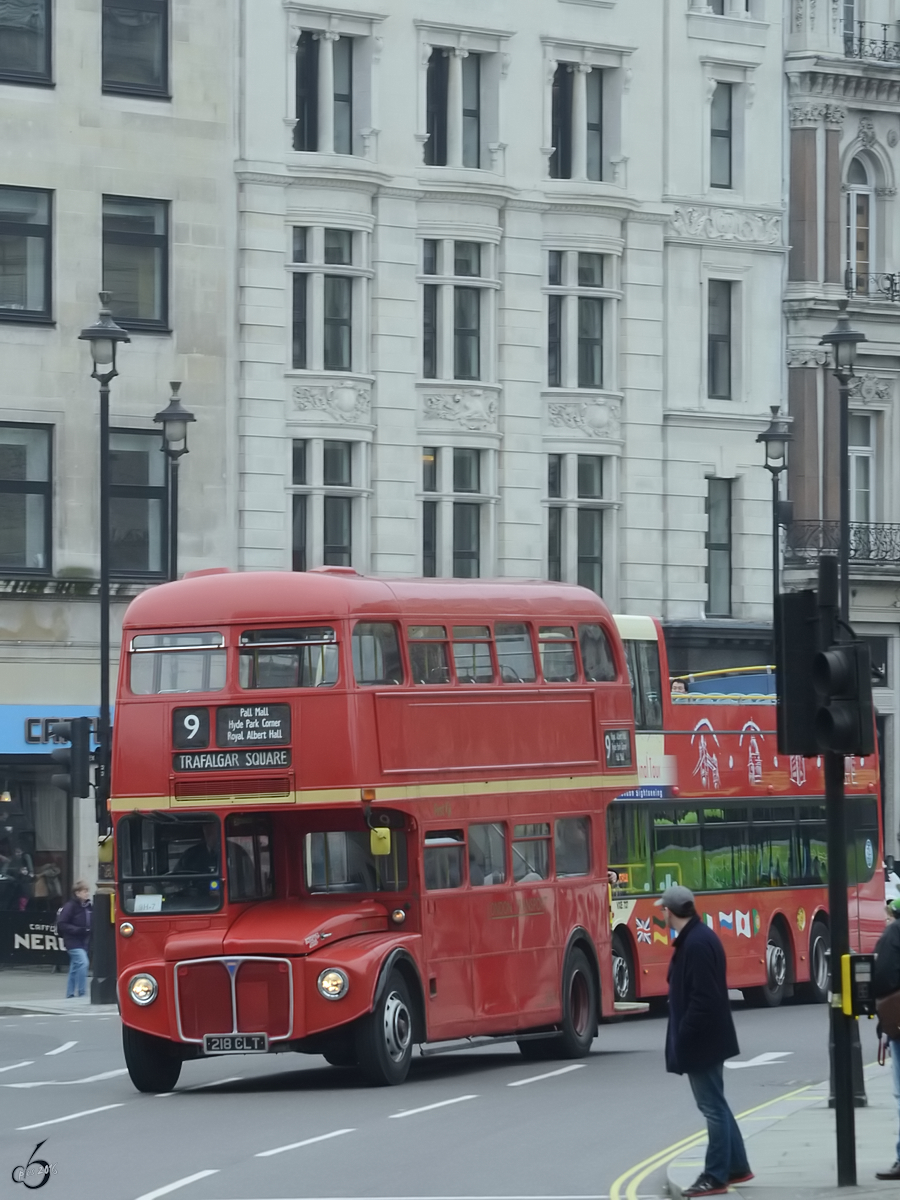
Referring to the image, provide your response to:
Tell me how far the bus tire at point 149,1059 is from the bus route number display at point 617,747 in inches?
234

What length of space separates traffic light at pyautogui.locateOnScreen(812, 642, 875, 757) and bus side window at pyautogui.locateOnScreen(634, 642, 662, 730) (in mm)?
17141

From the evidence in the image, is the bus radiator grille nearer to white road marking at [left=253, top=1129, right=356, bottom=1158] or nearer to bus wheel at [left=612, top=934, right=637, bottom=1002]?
white road marking at [left=253, top=1129, right=356, bottom=1158]

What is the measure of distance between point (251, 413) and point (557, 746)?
21837 millimetres

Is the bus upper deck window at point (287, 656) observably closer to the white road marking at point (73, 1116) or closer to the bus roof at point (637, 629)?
the white road marking at point (73, 1116)

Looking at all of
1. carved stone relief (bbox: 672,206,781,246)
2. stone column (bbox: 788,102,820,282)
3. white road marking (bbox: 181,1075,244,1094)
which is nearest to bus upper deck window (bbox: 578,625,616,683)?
white road marking (bbox: 181,1075,244,1094)

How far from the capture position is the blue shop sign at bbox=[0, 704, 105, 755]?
4466cm

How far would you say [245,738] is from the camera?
22.8m

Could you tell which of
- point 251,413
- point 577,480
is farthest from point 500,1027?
point 577,480

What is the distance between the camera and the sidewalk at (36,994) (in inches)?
1389

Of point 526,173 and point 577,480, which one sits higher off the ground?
point 526,173

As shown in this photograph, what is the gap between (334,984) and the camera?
22.0 meters

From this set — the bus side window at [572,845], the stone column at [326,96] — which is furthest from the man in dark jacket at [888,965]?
the stone column at [326,96]

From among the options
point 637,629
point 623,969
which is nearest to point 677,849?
point 623,969

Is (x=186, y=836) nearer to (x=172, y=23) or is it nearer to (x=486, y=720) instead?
(x=486, y=720)
